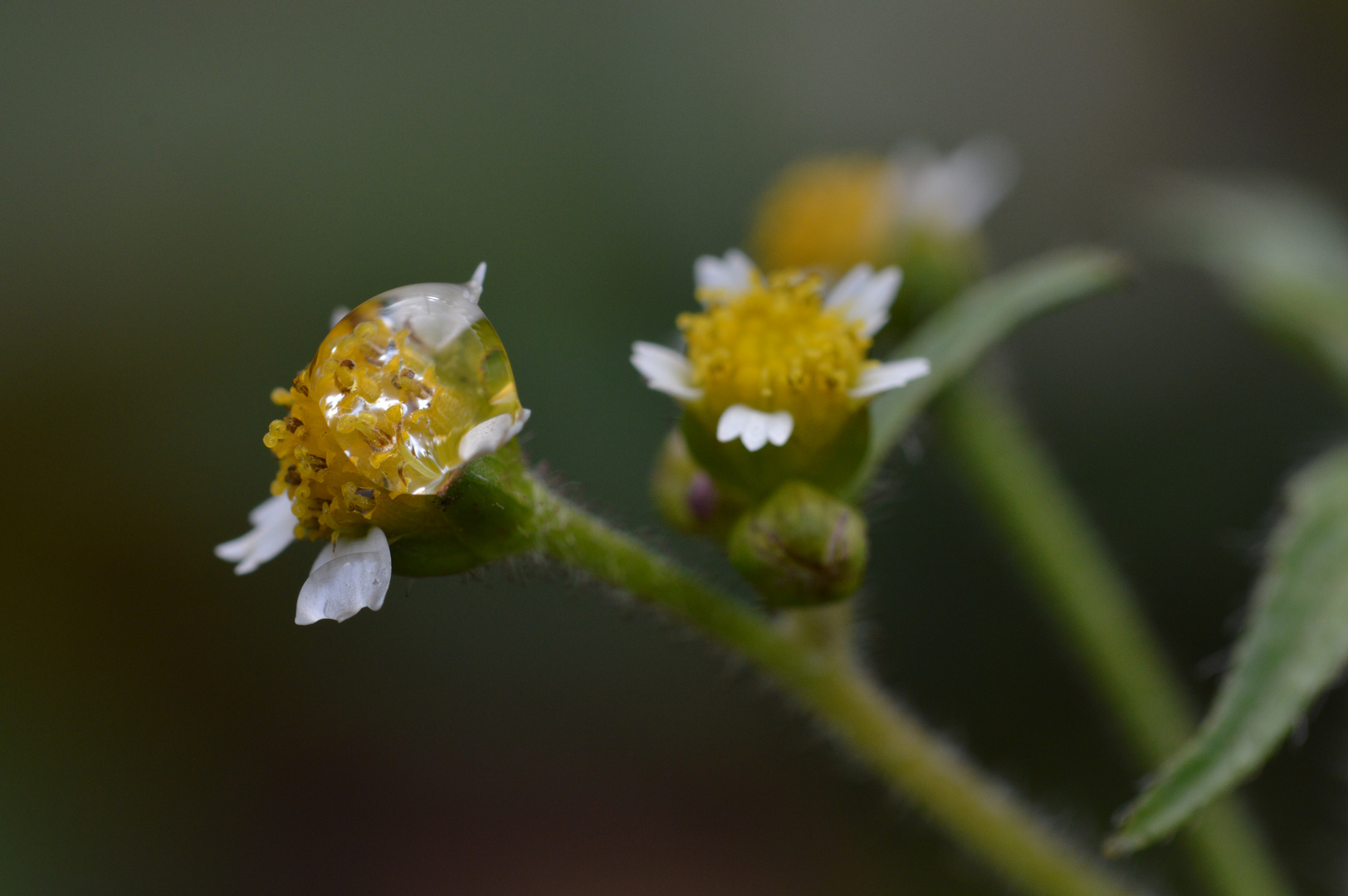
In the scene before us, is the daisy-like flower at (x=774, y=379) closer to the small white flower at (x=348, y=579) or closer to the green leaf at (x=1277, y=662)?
the small white flower at (x=348, y=579)

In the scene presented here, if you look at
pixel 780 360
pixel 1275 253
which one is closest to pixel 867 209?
pixel 1275 253

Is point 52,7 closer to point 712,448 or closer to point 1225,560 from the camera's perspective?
point 712,448

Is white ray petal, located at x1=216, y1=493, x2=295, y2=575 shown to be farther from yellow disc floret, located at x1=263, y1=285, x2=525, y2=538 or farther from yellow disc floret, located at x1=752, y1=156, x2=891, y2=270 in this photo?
yellow disc floret, located at x1=752, y1=156, x2=891, y2=270

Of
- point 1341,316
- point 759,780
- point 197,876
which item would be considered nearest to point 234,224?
point 197,876

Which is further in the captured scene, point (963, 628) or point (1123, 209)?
point (1123, 209)

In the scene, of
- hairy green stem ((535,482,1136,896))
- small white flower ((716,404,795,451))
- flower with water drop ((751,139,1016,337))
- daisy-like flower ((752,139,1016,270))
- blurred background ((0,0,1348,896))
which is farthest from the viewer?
blurred background ((0,0,1348,896))

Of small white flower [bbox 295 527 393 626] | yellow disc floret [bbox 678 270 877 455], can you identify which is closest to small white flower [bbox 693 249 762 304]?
yellow disc floret [bbox 678 270 877 455]

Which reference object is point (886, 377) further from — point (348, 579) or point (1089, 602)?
point (1089, 602)
